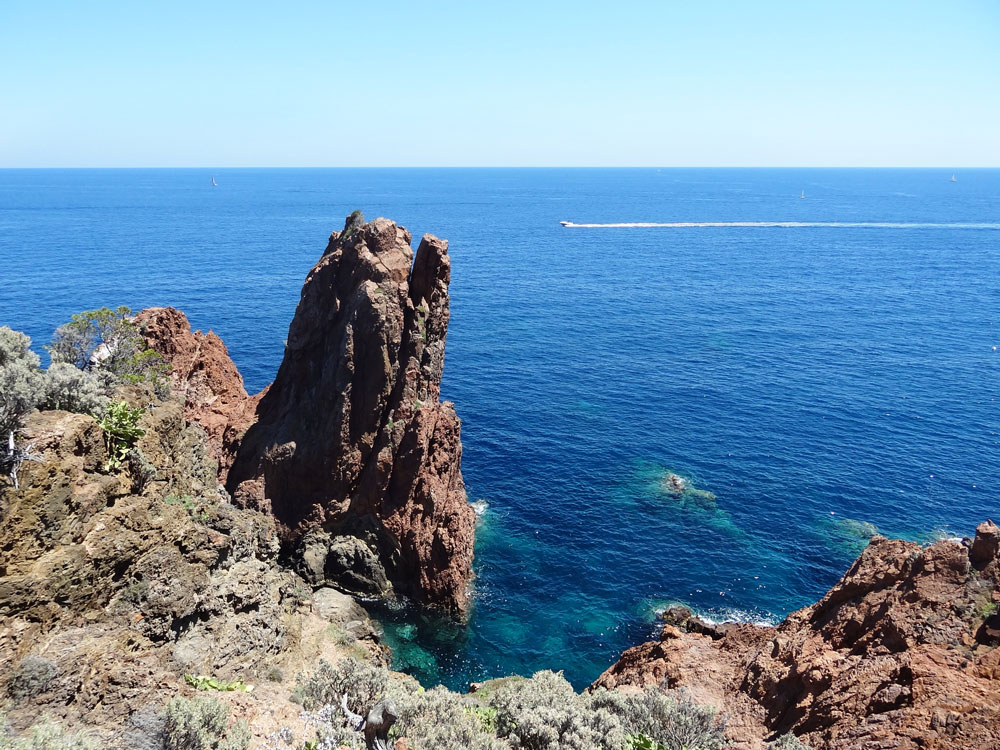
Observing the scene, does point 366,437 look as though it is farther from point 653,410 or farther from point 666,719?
point 653,410

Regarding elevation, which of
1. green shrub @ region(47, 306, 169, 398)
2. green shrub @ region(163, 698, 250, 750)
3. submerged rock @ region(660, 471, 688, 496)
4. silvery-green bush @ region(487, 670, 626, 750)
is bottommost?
submerged rock @ region(660, 471, 688, 496)

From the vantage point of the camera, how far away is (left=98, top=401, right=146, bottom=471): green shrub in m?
24.4

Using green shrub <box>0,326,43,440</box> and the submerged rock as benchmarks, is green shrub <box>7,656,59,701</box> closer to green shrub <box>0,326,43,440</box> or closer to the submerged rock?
green shrub <box>0,326,43,440</box>

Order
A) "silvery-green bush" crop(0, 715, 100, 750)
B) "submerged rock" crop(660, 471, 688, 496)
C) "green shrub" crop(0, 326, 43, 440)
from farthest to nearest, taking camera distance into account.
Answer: "submerged rock" crop(660, 471, 688, 496) → "green shrub" crop(0, 326, 43, 440) → "silvery-green bush" crop(0, 715, 100, 750)

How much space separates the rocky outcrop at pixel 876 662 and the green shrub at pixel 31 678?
24.0 meters

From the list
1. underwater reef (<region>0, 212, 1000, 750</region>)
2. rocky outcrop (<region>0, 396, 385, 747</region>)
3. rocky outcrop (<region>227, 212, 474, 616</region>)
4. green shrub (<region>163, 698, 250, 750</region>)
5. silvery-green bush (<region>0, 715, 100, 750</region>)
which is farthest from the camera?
rocky outcrop (<region>227, 212, 474, 616</region>)

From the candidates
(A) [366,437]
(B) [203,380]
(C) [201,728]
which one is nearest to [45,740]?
(C) [201,728]

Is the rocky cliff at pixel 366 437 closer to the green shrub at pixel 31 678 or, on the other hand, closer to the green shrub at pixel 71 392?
the green shrub at pixel 71 392

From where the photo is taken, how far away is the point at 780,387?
8088 cm

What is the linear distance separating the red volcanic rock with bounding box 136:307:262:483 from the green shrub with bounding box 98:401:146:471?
25.8 m

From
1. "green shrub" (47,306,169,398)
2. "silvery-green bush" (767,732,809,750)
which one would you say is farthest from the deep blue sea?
"green shrub" (47,306,169,398)

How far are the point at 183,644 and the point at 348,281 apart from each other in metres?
31.7

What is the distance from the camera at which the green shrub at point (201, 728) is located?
19.1 meters

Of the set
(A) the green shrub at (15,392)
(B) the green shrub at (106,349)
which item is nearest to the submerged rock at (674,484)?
(B) the green shrub at (106,349)
